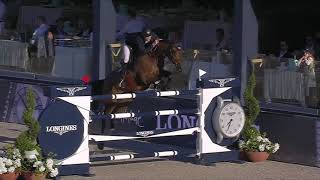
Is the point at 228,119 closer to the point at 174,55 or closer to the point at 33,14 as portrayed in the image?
the point at 174,55

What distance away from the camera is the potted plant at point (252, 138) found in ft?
43.1

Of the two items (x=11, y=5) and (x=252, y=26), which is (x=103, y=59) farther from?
(x=11, y=5)

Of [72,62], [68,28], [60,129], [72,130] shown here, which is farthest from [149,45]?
[68,28]

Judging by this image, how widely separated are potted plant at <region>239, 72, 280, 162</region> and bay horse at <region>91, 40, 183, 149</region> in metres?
1.15

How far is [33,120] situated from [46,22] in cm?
690

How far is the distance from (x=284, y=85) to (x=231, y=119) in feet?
4.14

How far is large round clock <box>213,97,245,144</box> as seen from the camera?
12.8m

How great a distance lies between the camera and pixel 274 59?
1395 centimetres

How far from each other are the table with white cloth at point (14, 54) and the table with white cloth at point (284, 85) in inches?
211

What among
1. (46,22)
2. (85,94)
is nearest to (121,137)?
Result: (85,94)

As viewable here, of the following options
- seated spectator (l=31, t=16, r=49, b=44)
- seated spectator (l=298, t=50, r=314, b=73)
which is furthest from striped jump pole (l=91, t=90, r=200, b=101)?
seated spectator (l=31, t=16, r=49, b=44)

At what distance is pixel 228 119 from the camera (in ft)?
42.3

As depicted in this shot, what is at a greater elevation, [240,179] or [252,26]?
[252,26]

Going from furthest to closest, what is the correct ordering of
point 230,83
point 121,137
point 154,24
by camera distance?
point 154,24 < point 230,83 < point 121,137
